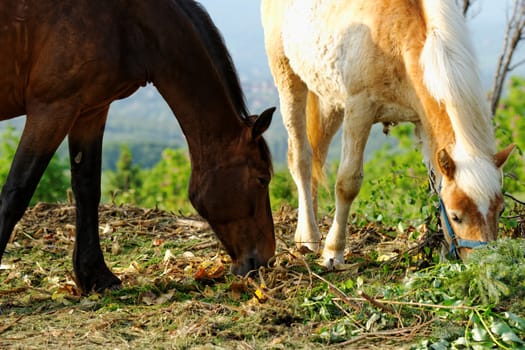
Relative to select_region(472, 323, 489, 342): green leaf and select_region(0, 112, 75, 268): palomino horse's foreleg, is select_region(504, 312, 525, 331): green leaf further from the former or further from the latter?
select_region(0, 112, 75, 268): palomino horse's foreleg

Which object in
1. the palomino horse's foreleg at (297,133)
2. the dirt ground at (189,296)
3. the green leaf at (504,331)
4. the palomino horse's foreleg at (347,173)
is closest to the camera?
the green leaf at (504,331)

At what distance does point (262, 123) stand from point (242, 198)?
1.82 feet

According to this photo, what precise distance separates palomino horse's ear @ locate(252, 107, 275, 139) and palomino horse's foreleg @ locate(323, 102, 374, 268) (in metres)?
0.85

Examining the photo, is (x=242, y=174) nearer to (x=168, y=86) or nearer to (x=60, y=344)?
(x=168, y=86)

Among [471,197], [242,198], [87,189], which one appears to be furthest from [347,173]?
[87,189]

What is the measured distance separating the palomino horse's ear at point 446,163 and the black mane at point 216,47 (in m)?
1.45

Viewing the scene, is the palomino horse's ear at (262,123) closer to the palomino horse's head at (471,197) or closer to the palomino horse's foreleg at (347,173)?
the palomino horse's foreleg at (347,173)

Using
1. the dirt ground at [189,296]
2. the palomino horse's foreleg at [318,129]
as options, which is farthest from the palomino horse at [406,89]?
the dirt ground at [189,296]

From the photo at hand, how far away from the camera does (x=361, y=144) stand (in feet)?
17.6

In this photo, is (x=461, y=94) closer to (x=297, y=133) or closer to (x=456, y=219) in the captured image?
(x=456, y=219)

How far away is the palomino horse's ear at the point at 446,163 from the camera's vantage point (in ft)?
14.5

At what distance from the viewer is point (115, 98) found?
4.77 m

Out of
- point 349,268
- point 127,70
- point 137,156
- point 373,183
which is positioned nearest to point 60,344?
point 127,70

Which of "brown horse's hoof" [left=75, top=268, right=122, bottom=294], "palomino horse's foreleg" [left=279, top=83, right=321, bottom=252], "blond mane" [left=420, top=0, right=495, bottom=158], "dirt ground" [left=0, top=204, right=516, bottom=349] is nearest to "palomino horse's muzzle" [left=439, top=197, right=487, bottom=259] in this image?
"blond mane" [left=420, top=0, right=495, bottom=158]
